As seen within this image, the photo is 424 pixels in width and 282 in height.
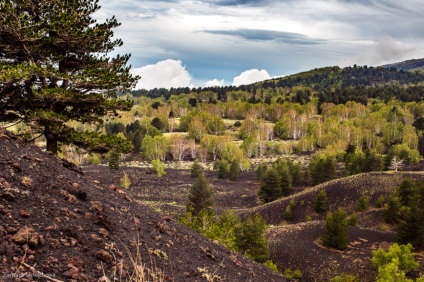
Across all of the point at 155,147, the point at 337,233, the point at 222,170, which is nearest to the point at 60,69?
the point at 337,233

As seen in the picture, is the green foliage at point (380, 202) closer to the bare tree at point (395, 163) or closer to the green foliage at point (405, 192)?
the green foliage at point (405, 192)

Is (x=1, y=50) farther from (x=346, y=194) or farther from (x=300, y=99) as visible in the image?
(x=300, y=99)

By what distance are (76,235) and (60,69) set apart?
39.3ft

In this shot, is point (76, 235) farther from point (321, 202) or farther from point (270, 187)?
point (270, 187)

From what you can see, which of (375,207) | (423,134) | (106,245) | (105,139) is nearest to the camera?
(106,245)

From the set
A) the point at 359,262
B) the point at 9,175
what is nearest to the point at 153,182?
the point at 359,262

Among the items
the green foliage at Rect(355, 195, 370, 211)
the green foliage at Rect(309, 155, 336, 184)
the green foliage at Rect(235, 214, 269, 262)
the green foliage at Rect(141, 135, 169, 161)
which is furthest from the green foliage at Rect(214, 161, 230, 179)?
the green foliage at Rect(235, 214, 269, 262)

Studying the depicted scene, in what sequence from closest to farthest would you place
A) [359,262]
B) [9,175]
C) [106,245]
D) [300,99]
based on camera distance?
[106,245], [9,175], [359,262], [300,99]

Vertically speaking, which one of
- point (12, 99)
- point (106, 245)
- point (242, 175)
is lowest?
point (242, 175)

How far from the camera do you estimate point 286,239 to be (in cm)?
4091

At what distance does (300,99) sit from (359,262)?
6811 inches

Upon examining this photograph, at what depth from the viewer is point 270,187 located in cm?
6838

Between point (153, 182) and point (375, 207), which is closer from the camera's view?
point (375, 207)

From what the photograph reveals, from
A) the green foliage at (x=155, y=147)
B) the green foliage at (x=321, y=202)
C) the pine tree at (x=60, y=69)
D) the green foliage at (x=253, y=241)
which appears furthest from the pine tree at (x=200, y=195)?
the green foliage at (x=155, y=147)
